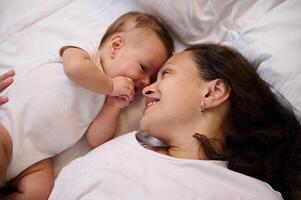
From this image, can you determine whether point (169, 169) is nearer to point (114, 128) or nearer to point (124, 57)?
point (114, 128)

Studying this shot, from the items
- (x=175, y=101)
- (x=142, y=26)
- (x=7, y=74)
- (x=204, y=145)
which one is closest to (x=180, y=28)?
(x=142, y=26)

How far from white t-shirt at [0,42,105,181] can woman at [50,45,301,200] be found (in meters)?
0.15

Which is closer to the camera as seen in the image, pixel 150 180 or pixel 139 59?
pixel 150 180

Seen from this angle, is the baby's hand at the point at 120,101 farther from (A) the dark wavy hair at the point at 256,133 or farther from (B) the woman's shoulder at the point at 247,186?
(B) the woman's shoulder at the point at 247,186

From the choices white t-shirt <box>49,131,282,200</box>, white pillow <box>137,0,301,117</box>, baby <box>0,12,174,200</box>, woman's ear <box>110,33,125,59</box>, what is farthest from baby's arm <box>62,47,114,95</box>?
white pillow <box>137,0,301,117</box>

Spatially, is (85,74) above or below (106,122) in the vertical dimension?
above

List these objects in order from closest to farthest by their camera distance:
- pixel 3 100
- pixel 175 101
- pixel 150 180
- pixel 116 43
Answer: pixel 150 180 → pixel 175 101 → pixel 3 100 → pixel 116 43

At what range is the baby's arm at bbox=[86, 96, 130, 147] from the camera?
1.08 m

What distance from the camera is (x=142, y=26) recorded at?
1.16m

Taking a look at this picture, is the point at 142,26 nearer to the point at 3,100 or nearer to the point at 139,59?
the point at 139,59

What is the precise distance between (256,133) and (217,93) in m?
0.15

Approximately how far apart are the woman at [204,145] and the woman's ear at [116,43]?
0.20 m

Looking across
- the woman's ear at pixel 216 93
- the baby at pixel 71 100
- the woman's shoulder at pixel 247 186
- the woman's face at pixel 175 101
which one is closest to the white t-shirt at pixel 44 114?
the baby at pixel 71 100

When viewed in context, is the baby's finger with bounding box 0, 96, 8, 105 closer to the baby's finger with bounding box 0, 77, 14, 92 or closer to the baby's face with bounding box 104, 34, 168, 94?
the baby's finger with bounding box 0, 77, 14, 92
